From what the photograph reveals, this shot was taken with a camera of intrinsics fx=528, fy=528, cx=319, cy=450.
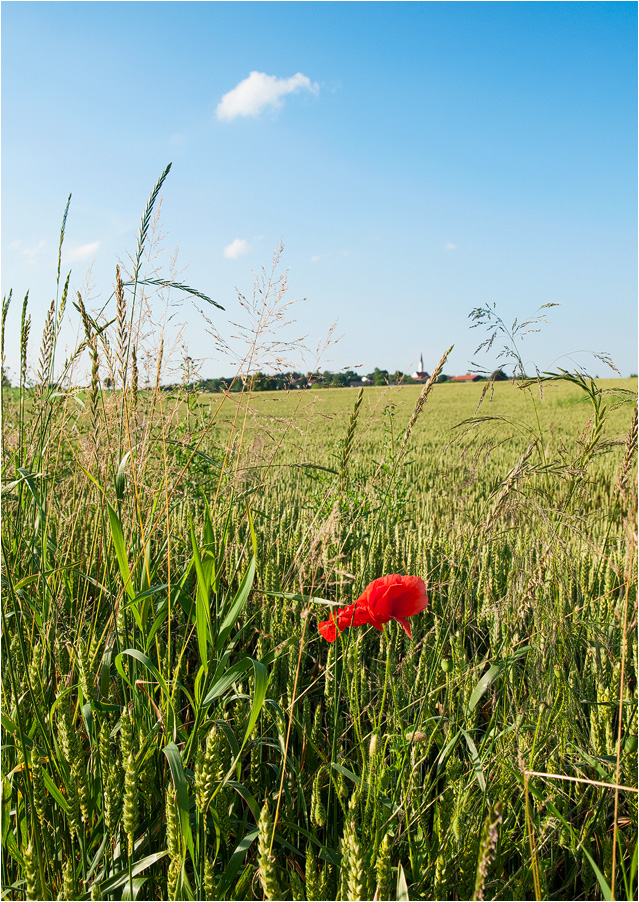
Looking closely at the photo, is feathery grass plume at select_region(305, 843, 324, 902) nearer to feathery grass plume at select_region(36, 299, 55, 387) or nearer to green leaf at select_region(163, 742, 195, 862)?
green leaf at select_region(163, 742, 195, 862)

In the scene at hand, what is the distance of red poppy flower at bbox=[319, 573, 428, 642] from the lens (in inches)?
45.7

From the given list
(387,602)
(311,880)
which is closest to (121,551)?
(387,602)

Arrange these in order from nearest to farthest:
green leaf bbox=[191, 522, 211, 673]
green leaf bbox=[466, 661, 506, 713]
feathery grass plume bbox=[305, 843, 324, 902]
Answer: feathery grass plume bbox=[305, 843, 324, 902] < green leaf bbox=[191, 522, 211, 673] < green leaf bbox=[466, 661, 506, 713]

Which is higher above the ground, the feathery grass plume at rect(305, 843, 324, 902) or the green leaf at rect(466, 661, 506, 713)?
the green leaf at rect(466, 661, 506, 713)

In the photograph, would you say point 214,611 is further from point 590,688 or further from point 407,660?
point 590,688

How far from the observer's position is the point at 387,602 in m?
1.17

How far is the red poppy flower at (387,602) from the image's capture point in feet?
3.81

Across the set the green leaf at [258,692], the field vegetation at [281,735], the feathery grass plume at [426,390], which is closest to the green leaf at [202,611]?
the field vegetation at [281,735]

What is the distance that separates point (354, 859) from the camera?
0.75m

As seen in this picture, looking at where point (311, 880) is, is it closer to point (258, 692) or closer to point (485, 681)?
point (258, 692)

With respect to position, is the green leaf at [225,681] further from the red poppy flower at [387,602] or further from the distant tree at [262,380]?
the distant tree at [262,380]

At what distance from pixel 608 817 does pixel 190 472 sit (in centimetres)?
235

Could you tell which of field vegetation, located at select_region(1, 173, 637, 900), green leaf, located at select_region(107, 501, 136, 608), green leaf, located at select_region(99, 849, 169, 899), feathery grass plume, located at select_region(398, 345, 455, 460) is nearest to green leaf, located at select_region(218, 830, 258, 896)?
field vegetation, located at select_region(1, 173, 637, 900)

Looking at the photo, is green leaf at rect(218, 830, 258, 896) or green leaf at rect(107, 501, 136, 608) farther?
green leaf at rect(107, 501, 136, 608)
